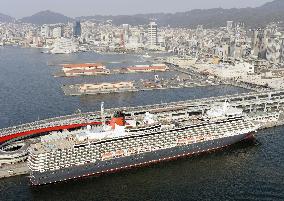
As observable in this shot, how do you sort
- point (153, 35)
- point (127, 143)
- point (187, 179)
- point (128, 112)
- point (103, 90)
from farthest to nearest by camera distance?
point (153, 35), point (103, 90), point (128, 112), point (127, 143), point (187, 179)

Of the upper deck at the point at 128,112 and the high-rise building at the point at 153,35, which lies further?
the high-rise building at the point at 153,35

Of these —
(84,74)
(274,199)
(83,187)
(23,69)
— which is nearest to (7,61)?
(23,69)

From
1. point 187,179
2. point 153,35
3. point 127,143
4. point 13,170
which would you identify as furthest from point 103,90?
point 153,35

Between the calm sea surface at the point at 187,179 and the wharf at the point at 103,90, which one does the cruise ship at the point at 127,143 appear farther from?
the wharf at the point at 103,90

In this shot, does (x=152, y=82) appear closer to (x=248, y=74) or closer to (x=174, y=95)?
(x=174, y=95)

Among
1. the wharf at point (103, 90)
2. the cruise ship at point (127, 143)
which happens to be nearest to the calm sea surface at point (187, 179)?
the cruise ship at point (127, 143)

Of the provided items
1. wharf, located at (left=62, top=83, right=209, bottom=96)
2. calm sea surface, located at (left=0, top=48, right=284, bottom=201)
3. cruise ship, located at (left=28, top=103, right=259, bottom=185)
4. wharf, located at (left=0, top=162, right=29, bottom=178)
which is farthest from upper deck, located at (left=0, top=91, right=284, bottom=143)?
wharf, located at (left=62, top=83, right=209, bottom=96)

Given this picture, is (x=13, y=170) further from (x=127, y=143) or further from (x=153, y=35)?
(x=153, y=35)

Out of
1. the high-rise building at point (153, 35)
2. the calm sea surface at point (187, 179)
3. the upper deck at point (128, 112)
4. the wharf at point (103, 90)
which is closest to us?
the calm sea surface at point (187, 179)
